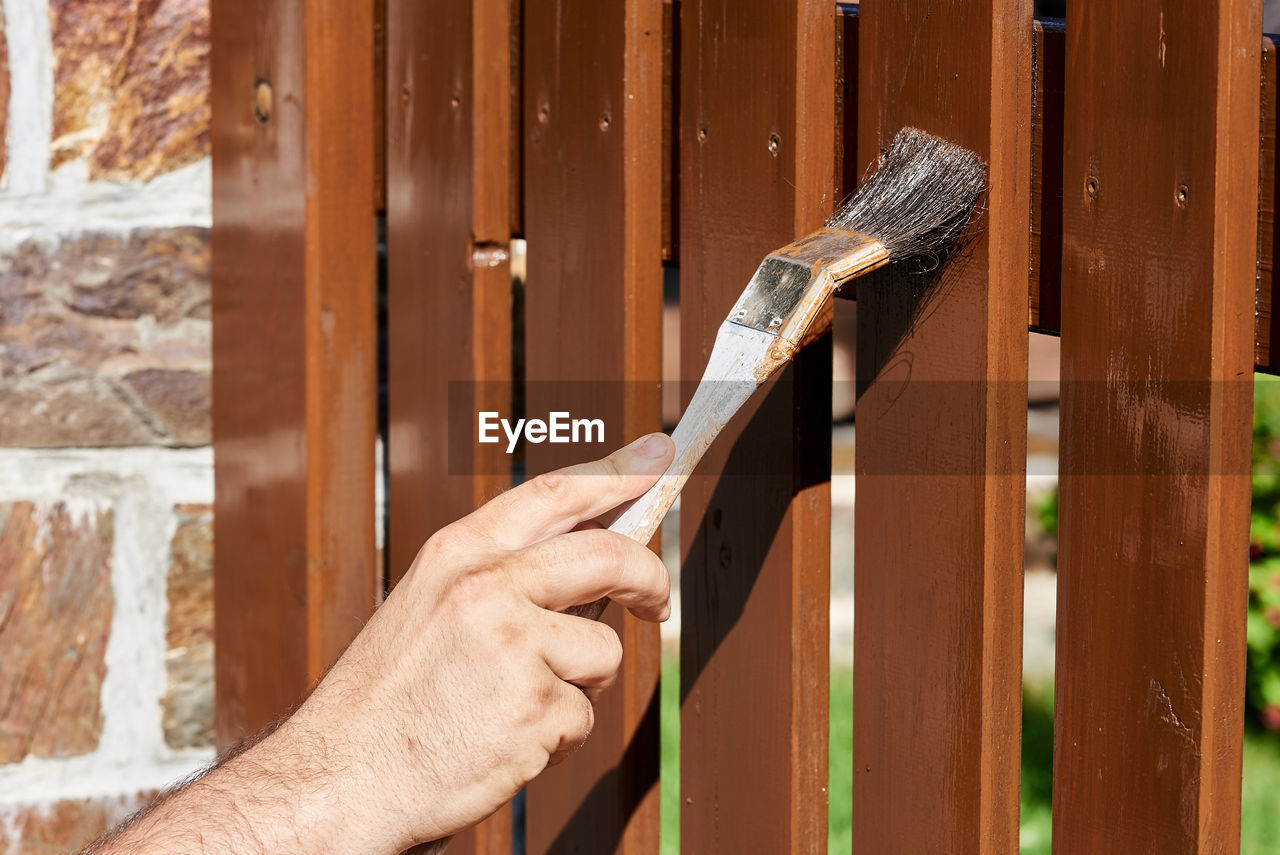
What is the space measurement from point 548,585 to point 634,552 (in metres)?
0.07

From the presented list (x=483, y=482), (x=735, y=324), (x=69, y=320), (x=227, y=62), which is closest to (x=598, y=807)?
(x=483, y=482)

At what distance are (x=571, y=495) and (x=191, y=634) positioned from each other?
1.30 meters

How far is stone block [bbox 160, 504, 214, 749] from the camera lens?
200 centimetres

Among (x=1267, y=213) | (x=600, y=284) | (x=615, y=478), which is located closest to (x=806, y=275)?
(x=615, y=478)

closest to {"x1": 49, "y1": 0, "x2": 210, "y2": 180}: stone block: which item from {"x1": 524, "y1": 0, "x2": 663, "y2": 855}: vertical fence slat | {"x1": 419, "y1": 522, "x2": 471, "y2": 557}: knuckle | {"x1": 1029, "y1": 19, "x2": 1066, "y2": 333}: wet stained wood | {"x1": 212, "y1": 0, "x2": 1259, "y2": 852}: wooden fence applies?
{"x1": 212, "y1": 0, "x2": 1259, "y2": 852}: wooden fence

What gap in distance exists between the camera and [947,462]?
994mm

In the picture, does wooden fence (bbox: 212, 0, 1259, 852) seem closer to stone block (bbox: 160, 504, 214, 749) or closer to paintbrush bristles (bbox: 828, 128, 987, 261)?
paintbrush bristles (bbox: 828, 128, 987, 261)

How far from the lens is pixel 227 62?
6.34 ft

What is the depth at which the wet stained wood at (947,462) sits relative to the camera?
0.95 metres

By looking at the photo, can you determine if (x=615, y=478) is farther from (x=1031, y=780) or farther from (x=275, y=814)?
(x=1031, y=780)

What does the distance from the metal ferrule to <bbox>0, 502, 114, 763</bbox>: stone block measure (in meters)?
1.36

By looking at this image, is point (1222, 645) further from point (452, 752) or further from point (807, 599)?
point (452, 752)

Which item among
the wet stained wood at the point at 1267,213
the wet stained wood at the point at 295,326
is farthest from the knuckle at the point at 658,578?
the wet stained wood at the point at 295,326

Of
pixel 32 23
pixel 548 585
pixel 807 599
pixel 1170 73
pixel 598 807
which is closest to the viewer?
pixel 1170 73
